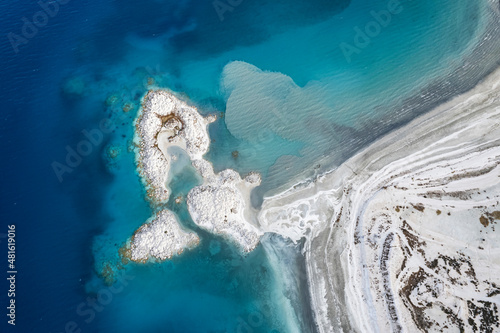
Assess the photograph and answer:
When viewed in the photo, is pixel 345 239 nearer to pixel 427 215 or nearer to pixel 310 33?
pixel 427 215

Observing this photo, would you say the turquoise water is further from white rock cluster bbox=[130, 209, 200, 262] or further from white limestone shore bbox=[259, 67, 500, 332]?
white limestone shore bbox=[259, 67, 500, 332]

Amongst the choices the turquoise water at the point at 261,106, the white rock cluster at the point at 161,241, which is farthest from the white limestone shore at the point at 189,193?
the turquoise water at the point at 261,106

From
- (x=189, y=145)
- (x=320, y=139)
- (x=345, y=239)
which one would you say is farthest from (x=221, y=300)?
(x=320, y=139)

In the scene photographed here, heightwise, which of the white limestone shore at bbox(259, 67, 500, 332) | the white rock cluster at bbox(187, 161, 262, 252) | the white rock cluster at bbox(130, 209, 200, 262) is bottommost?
the white rock cluster at bbox(130, 209, 200, 262)

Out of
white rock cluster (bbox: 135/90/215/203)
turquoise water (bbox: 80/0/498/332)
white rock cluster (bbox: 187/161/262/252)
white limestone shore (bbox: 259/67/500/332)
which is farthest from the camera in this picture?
white rock cluster (bbox: 135/90/215/203)

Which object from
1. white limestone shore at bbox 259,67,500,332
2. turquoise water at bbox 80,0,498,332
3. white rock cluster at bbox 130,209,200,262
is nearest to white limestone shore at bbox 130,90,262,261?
white rock cluster at bbox 130,209,200,262

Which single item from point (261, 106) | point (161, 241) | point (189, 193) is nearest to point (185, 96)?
point (261, 106)

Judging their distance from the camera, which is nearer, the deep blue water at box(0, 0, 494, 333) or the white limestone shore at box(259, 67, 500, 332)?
the white limestone shore at box(259, 67, 500, 332)
